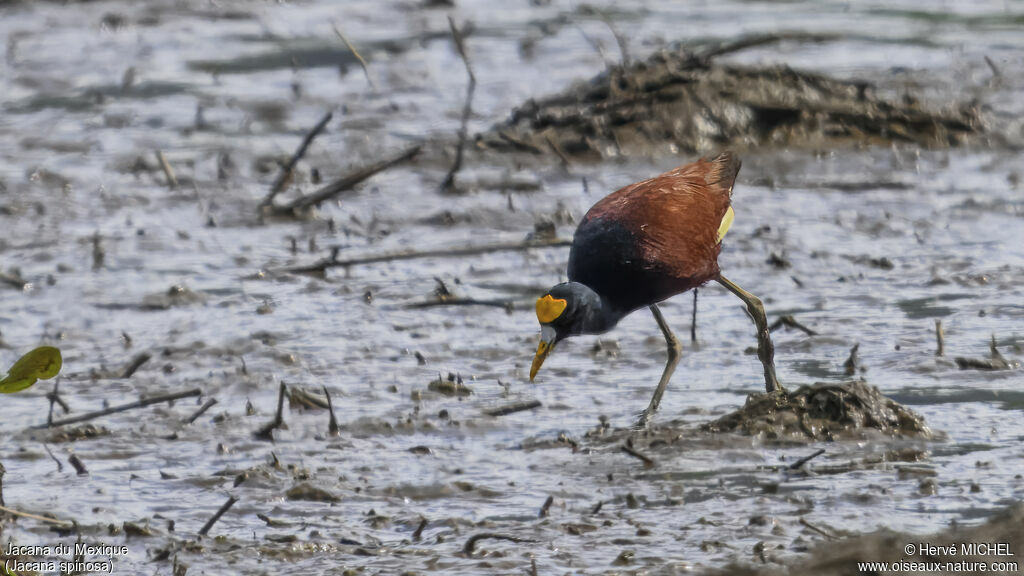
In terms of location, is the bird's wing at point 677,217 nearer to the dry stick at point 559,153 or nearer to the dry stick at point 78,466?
the dry stick at point 78,466

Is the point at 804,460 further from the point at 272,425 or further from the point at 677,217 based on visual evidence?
the point at 272,425

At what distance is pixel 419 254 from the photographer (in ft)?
27.0

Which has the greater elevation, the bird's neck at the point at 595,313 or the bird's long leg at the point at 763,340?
the bird's neck at the point at 595,313

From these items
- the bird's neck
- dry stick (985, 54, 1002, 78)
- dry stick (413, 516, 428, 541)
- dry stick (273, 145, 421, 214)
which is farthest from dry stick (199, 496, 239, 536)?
dry stick (985, 54, 1002, 78)

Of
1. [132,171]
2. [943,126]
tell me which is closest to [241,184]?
[132,171]

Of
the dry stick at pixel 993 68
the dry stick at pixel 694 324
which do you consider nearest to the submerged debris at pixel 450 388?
the dry stick at pixel 694 324

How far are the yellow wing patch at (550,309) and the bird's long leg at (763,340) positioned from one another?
1.03m

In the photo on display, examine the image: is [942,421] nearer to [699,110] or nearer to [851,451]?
[851,451]

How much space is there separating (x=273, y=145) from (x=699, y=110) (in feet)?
10.4

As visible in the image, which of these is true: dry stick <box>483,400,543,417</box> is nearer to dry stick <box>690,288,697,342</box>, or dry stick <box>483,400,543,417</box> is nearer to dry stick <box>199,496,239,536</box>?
dry stick <box>690,288,697,342</box>

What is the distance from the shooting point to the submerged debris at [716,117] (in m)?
11.3

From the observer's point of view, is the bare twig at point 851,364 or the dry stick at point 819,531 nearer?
the dry stick at point 819,531

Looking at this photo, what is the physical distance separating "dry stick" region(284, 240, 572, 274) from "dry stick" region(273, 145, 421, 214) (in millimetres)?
620

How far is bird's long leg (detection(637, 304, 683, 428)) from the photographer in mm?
6535
